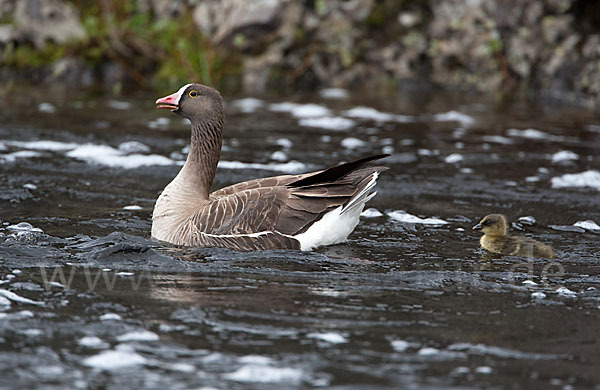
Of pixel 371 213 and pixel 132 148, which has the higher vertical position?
pixel 132 148

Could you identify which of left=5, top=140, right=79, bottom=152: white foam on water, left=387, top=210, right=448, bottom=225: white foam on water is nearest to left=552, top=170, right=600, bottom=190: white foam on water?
left=387, top=210, right=448, bottom=225: white foam on water

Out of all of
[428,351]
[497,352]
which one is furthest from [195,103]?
[497,352]

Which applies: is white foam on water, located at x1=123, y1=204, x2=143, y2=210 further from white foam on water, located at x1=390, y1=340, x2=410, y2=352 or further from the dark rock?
the dark rock

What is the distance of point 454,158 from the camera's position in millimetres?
11555

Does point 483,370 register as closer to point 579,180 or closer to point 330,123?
point 579,180

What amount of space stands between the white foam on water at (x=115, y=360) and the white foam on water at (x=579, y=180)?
6802 mm

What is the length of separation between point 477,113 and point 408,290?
994 centimetres

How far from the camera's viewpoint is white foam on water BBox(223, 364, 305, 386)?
462cm

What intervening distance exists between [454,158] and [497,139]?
1814 mm

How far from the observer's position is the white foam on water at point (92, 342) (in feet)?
16.3

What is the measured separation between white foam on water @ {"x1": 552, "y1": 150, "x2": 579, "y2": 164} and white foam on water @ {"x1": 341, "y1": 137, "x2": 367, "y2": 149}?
2.81 m

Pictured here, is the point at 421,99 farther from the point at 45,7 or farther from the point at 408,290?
the point at 408,290

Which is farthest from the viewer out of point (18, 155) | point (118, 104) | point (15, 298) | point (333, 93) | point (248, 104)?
point (333, 93)

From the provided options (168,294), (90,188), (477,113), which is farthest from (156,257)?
(477,113)
